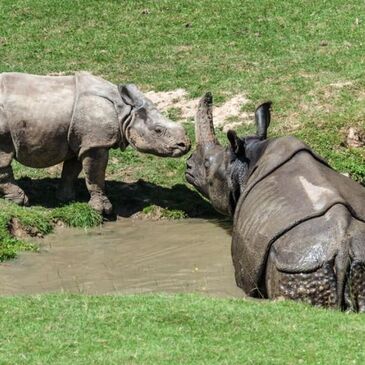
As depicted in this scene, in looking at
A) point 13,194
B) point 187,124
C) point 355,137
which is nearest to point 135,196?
point 13,194

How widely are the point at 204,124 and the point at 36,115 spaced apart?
1.99 metres

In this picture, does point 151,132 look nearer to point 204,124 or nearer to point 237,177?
point 204,124

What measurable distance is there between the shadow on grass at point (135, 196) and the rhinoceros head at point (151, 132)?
2.48 ft

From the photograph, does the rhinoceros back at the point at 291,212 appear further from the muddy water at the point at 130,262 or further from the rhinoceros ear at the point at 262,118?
the rhinoceros ear at the point at 262,118

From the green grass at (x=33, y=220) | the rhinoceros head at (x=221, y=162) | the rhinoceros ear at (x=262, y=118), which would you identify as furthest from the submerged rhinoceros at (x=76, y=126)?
the rhinoceros ear at (x=262, y=118)

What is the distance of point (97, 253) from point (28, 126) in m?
1.93

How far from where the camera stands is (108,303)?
857cm

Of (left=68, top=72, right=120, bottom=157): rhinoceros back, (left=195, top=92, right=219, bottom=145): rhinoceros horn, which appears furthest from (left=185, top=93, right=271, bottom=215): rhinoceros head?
(left=68, top=72, right=120, bottom=157): rhinoceros back

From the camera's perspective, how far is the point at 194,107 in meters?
16.4

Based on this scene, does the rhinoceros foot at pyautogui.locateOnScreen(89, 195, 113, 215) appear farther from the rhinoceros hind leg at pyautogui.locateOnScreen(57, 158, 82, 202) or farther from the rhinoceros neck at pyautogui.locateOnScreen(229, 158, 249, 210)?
the rhinoceros neck at pyautogui.locateOnScreen(229, 158, 249, 210)

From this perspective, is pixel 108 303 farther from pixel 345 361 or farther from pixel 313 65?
pixel 313 65

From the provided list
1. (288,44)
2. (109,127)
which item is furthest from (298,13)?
(109,127)

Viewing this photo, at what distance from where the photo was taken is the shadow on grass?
13789mm

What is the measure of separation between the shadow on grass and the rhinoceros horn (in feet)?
4.74
